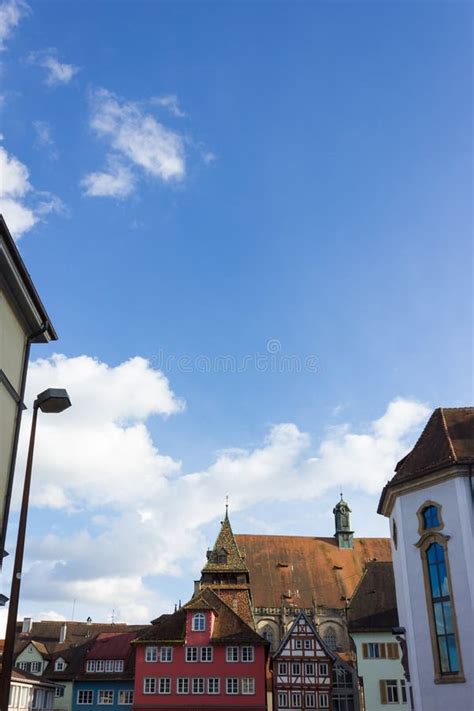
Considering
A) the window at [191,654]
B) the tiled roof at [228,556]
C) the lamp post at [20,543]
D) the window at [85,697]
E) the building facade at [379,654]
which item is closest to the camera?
the lamp post at [20,543]

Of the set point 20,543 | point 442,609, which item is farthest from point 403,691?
point 20,543

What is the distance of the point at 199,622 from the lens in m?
49.0

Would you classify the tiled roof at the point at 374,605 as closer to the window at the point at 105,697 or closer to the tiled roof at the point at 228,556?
the tiled roof at the point at 228,556

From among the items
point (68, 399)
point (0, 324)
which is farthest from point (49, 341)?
point (68, 399)

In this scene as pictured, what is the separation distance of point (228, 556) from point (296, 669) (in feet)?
51.3

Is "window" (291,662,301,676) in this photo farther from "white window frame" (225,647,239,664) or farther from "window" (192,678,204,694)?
"window" (192,678,204,694)

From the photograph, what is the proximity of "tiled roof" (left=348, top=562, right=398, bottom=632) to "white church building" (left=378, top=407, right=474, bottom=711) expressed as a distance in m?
12.8

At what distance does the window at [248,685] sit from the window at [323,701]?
652 centimetres

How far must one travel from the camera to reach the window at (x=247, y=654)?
4738 centimetres

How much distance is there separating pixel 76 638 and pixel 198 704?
23.4 m

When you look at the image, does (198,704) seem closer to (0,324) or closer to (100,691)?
(100,691)

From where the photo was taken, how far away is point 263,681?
4656cm

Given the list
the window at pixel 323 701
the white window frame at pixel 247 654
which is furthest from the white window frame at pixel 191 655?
the window at pixel 323 701

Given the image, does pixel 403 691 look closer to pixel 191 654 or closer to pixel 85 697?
pixel 191 654
